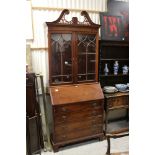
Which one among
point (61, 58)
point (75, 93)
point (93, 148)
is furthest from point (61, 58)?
point (93, 148)

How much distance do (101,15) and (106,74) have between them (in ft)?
3.78

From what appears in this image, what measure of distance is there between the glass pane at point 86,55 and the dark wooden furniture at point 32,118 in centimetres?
88

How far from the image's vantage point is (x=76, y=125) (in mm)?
2910

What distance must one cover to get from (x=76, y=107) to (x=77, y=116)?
0.51 ft

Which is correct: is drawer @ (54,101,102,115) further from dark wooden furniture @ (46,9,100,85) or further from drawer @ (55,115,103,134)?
dark wooden furniture @ (46,9,100,85)

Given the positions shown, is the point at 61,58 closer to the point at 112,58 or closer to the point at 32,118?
the point at 32,118

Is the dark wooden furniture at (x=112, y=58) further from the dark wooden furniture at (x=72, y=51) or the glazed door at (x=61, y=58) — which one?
the glazed door at (x=61, y=58)

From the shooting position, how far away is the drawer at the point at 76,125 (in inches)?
111

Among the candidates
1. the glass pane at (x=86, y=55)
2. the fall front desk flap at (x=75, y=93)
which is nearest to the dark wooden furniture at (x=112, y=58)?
the glass pane at (x=86, y=55)

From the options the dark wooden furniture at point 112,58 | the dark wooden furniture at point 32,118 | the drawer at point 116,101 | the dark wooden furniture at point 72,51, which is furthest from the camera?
the dark wooden furniture at point 112,58

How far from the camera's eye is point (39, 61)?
3.09 metres
